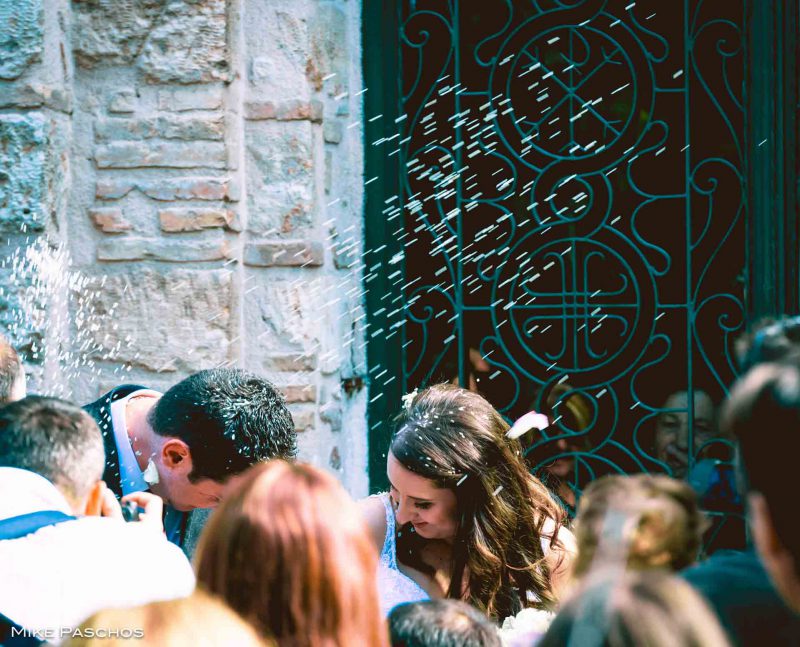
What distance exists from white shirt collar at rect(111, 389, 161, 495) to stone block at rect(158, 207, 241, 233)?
0.68 m

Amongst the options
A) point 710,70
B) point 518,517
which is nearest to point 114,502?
point 518,517

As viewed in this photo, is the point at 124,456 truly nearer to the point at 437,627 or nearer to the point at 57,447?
the point at 57,447

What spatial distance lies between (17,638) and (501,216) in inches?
96.9

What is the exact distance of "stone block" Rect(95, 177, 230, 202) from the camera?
353cm

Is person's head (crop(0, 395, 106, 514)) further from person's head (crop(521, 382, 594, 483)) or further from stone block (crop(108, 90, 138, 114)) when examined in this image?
person's head (crop(521, 382, 594, 483))

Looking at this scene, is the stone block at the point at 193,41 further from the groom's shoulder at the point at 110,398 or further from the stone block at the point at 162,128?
the groom's shoulder at the point at 110,398

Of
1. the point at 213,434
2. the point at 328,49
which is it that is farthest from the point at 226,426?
the point at 328,49

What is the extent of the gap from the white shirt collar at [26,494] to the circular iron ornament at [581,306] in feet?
6.85

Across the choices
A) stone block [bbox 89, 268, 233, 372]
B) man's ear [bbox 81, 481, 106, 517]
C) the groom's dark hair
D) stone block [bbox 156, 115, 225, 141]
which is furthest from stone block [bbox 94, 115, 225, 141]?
man's ear [bbox 81, 481, 106, 517]

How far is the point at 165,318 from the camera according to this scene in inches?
140

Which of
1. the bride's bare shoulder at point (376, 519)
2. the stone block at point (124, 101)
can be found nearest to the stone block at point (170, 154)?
the stone block at point (124, 101)

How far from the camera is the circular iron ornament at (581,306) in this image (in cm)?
373

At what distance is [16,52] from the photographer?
339 centimetres

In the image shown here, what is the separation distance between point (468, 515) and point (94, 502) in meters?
1.12
